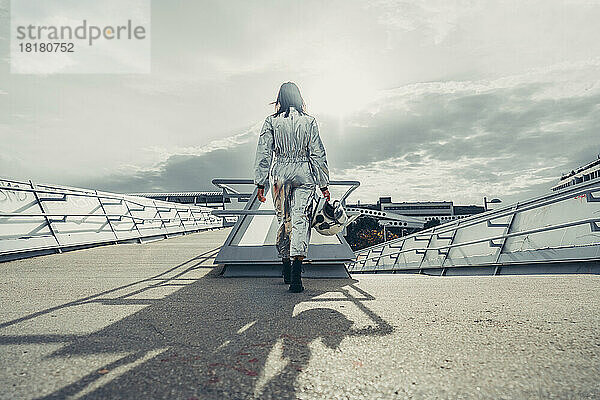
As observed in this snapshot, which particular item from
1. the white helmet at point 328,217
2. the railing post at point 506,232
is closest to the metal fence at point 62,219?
the white helmet at point 328,217

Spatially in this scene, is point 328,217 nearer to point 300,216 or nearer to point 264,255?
point 300,216

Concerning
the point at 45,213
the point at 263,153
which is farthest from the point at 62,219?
the point at 263,153

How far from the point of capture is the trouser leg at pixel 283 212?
4.41 metres

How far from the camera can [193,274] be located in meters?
5.71

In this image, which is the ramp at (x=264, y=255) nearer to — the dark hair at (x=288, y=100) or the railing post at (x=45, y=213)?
the dark hair at (x=288, y=100)

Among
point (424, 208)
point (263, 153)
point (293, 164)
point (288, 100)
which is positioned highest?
point (288, 100)

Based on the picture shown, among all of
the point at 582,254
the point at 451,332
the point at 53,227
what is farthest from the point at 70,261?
the point at 582,254

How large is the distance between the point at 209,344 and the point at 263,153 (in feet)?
8.79

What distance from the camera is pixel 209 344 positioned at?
2.12 metres

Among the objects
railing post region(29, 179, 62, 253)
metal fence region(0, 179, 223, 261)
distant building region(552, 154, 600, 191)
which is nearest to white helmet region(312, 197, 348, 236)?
metal fence region(0, 179, 223, 261)

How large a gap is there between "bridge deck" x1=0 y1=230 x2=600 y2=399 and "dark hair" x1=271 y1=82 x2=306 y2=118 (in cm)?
208

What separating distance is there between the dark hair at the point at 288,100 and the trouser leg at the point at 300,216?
94cm

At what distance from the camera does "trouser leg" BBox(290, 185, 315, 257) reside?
4223 mm

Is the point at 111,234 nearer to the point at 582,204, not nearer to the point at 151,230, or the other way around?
the point at 151,230
